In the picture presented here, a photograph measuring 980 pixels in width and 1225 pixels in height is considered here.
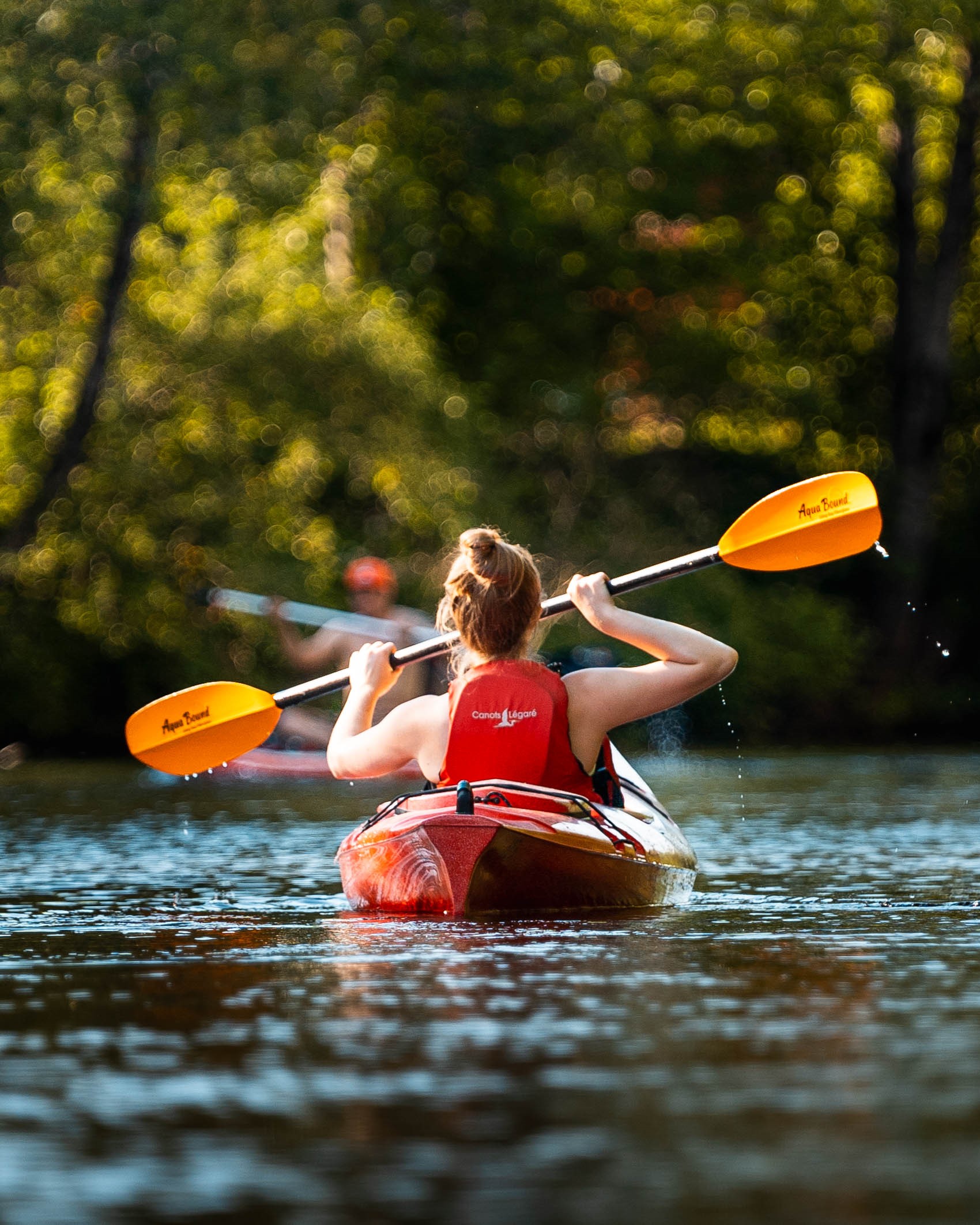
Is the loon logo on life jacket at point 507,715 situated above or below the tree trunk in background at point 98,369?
below

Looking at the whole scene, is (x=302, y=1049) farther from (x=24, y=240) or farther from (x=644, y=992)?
(x=24, y=240)

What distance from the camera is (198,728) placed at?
30.0 ft

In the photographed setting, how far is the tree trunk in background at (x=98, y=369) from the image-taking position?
18703 mm

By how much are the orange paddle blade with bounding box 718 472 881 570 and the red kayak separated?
1437 millimetres

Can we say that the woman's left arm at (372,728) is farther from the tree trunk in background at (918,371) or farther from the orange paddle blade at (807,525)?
the tree trunk in background at (918,371)

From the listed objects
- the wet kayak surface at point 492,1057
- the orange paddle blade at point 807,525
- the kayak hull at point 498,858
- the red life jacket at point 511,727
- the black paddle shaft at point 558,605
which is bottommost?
the wet kayak surface at point 492,1057

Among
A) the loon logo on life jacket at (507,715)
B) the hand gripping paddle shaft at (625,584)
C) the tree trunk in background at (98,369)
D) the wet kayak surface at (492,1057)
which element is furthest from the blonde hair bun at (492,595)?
the tree trunk in background at (98,369)

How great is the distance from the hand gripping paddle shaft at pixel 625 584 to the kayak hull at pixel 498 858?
687 mm

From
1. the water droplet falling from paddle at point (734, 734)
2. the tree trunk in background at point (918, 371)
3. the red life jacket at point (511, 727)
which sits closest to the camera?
the red life jacket at point (511, 727)

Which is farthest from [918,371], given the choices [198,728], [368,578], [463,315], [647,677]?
[647,677]

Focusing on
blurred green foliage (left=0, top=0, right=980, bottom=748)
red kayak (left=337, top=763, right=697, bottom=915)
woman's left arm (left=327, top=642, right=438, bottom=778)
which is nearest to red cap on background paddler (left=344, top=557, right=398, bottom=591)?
blurred green foliage (left=0, top=0, right=980, bottom=748)

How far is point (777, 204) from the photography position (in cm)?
2703

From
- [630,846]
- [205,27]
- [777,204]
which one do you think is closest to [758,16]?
[777,204]

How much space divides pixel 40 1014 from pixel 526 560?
230cm
